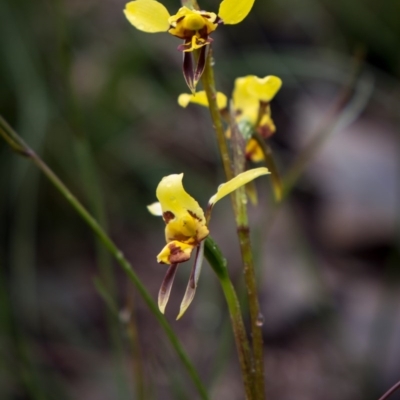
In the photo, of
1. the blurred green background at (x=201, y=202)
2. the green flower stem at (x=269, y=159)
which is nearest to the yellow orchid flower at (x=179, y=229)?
the green flower stem at (x=269, y=159)

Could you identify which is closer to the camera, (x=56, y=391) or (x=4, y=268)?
(x=56, y=391)

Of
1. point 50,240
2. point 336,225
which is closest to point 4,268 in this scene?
point 50,240

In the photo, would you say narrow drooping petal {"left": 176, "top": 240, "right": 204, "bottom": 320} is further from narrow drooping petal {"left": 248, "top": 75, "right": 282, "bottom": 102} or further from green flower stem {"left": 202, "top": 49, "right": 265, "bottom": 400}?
narrow drooping petal {"left": 248, "top": 75, "right": 282, "bottom": 102}

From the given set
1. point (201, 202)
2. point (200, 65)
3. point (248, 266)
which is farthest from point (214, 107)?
point (201, 202)

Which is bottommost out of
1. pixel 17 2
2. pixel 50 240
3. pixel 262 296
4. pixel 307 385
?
pixel 307 385

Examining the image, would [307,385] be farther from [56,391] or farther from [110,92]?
[110,92]

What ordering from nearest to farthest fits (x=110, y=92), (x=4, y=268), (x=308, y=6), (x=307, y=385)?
(x=307, y=385), (x=4, y=268), (x=110, y=92), (x=308, y=6)

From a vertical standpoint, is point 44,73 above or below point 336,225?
above
